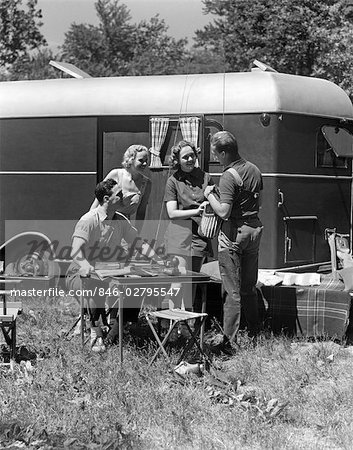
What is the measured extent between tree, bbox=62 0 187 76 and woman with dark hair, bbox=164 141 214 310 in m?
32.4

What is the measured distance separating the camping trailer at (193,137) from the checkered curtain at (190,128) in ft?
0.05

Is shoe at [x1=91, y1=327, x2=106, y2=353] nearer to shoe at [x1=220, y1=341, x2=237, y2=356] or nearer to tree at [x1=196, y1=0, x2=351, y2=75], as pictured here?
shoe at [x1=220, y1=341, x2=237, y2=356]

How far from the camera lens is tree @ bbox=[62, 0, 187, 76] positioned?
39.4 meters

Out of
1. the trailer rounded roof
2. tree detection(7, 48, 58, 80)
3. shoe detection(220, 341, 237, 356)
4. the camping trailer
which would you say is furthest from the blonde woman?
tree detection(7, 48, 58, 80)

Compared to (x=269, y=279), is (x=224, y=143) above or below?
above

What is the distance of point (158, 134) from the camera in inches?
318

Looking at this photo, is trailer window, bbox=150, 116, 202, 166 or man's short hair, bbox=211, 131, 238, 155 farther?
trailer window, bbox=150, 116, 202, 166

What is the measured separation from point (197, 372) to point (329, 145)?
3.94 meters

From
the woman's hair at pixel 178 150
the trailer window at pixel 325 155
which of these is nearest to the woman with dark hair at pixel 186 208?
the woman's hair at pixel 178 150

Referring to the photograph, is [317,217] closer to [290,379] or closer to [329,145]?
[329,145]

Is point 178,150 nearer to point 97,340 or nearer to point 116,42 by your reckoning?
point 97,340

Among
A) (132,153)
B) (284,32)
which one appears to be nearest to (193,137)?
(132,153)

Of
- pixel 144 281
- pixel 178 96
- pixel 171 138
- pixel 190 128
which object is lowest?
pixel 144 281

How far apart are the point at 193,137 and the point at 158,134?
408 mm
